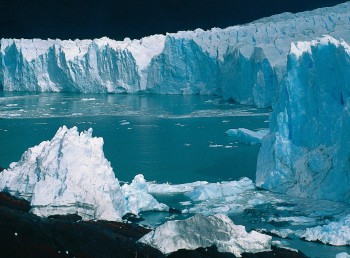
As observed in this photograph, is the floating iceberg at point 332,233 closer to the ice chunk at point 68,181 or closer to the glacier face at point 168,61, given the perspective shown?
the ice chunk at point 68,181

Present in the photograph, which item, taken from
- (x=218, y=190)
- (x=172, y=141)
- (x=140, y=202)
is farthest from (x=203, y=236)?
(x=172, y=141)

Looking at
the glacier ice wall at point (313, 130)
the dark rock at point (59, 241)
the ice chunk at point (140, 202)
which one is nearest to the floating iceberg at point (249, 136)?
the glacier ice wall at point (313, 130)

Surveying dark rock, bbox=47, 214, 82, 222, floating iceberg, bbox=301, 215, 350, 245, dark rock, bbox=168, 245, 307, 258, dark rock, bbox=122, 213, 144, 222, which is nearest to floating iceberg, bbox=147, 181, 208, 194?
dark rock, bbox=122, 213, 144, 222

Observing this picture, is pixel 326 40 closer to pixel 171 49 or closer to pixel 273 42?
pixel 273 42

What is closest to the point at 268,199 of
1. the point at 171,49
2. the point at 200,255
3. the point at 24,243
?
the point at 200,255

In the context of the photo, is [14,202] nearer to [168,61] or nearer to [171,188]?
[171,188]
